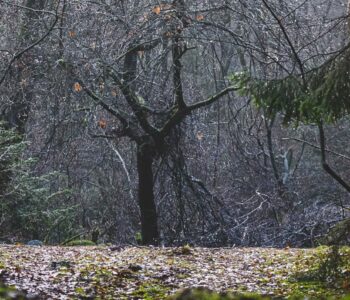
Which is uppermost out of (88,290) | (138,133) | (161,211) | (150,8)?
(150,8)

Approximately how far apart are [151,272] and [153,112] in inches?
217

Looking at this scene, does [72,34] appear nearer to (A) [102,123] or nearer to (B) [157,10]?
(B) [157,10]

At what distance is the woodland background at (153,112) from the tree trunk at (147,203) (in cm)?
5

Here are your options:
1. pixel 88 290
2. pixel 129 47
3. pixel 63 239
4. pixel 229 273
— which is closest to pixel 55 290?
pixel 88 290

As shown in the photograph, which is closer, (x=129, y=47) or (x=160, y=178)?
(x=129, y=47)

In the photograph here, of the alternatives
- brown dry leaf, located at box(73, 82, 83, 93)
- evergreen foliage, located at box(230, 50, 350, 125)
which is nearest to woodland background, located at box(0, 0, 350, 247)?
brown dry leaf, located at box(73, 82, 83, 93)

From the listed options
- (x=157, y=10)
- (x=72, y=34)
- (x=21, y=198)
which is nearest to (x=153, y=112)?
(x=72, y=34)

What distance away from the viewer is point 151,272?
6391mm

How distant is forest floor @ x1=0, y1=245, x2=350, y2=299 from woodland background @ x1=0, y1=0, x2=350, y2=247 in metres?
2.80

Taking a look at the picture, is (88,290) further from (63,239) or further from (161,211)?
(63,239)

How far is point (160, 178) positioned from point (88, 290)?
727 centimetres

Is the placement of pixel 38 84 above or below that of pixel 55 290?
above

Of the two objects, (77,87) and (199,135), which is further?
(199,135)

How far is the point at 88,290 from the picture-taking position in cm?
532
